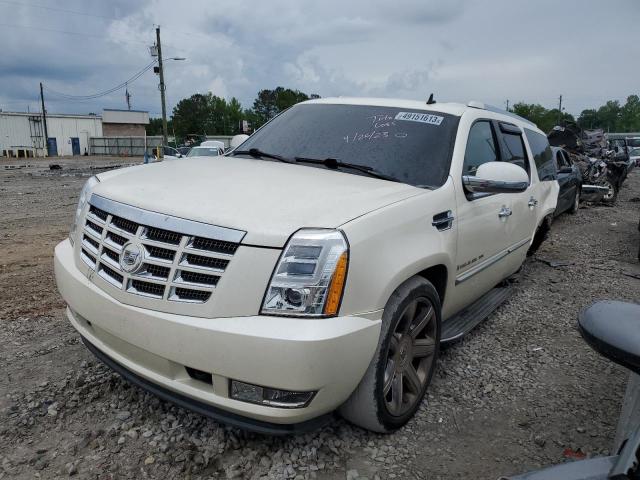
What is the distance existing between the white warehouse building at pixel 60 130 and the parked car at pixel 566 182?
5437cm

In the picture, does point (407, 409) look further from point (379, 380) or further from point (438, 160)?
point (438, 160)

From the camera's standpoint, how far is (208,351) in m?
2.04

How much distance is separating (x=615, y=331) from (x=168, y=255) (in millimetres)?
1680

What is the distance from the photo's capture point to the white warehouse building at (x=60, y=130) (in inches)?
2186

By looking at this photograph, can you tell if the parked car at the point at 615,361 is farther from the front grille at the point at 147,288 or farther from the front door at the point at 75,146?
the front door at the point at 75,146

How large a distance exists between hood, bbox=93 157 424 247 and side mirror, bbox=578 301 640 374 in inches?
43.7

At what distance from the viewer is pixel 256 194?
2.45 metres

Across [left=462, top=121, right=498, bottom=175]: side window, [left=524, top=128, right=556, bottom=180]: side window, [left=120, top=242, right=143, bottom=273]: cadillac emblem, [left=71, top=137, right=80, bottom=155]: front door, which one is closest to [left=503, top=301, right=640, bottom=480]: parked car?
[left=120, top=242, right=143, bottom=273]: cadillac emblem

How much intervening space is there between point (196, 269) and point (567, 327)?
3.46 meters

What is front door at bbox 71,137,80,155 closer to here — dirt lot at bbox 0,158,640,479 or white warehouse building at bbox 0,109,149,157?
white warehouse building at bbox 0,109,149,157

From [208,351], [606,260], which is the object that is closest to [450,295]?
[208,351]

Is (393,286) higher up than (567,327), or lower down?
higher up

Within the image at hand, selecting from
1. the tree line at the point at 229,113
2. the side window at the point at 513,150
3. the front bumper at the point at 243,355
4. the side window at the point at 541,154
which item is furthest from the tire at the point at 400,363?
the tree line at the point at 229,113

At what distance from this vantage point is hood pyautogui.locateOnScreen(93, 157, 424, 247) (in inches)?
84.7
